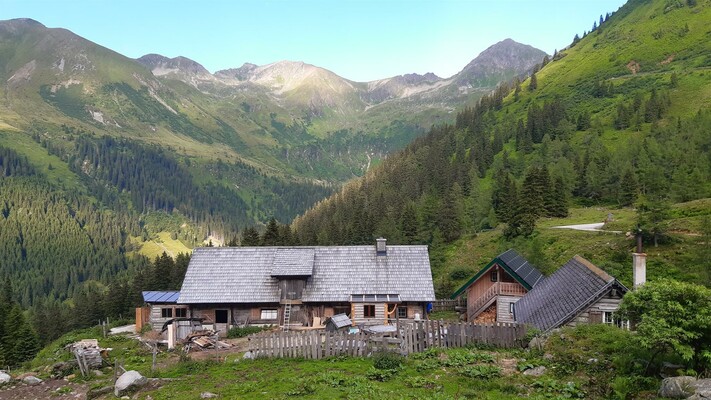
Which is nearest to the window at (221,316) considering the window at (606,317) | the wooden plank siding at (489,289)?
the wooden plank siding at (489,289)

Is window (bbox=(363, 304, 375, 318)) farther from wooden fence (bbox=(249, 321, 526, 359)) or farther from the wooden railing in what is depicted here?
wooden fence (bbox=(249, 321, 526, 359))

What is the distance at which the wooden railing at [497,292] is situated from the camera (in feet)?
134

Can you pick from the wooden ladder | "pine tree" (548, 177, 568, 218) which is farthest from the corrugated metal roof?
"pine tree" (548, 177, 568, 218)

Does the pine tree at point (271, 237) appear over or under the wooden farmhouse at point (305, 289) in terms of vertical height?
over

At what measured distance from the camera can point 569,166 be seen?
305 ft

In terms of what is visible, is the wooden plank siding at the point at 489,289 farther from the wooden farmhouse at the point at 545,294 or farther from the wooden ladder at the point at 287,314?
the wooden ladder at the point at 287,314

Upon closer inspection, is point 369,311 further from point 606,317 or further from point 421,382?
point 421,382

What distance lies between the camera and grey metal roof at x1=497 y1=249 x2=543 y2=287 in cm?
3934

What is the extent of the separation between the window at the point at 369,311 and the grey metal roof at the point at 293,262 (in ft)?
21.2

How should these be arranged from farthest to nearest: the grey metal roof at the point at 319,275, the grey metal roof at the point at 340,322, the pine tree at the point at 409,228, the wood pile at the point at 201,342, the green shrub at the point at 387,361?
the pine tree at the point at 409,228 → the grey metal roof at the point at 319,275 → the grey metal roof at the point at 340,322 → the wood pile at the point at 201,342 → the green shrub at the point at 387,361

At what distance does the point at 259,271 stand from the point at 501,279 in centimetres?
2444

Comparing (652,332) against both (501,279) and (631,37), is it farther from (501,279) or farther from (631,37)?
(631,37)

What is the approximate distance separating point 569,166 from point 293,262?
71941 millimetres

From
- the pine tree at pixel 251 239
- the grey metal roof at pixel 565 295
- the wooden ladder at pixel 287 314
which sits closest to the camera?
the grey metal roof at pixel 565 295
